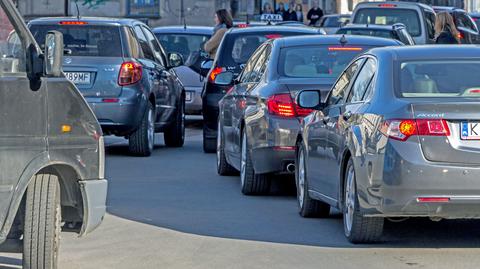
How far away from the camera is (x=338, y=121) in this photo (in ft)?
32.7

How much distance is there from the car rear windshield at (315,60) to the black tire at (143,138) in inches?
162

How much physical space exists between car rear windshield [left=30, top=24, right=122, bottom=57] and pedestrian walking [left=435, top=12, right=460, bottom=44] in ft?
17.0

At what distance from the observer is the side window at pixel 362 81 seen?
9.73 metres

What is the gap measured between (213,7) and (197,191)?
1507 inches

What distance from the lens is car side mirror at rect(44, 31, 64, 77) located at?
7535 millimetres

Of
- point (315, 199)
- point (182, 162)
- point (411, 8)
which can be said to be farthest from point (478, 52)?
point (411, 8)

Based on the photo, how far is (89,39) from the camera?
1608cm

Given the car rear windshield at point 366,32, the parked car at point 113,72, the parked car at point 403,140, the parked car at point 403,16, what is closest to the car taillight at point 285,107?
the parked car at point 403,140

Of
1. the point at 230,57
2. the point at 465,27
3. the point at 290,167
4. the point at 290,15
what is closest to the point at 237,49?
the point at 230,57

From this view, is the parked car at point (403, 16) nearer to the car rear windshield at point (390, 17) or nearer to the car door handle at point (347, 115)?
the car rear windshield at point (390, 17)

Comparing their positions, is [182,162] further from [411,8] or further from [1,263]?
[411,8]

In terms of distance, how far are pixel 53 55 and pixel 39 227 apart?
1014mm

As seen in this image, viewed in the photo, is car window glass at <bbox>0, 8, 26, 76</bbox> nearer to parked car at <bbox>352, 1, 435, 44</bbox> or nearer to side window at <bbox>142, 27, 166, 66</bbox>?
side window at <bbox>142, 27, 166, 66</bbox>

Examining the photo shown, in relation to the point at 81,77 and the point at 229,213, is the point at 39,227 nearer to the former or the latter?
the point at 229,213
